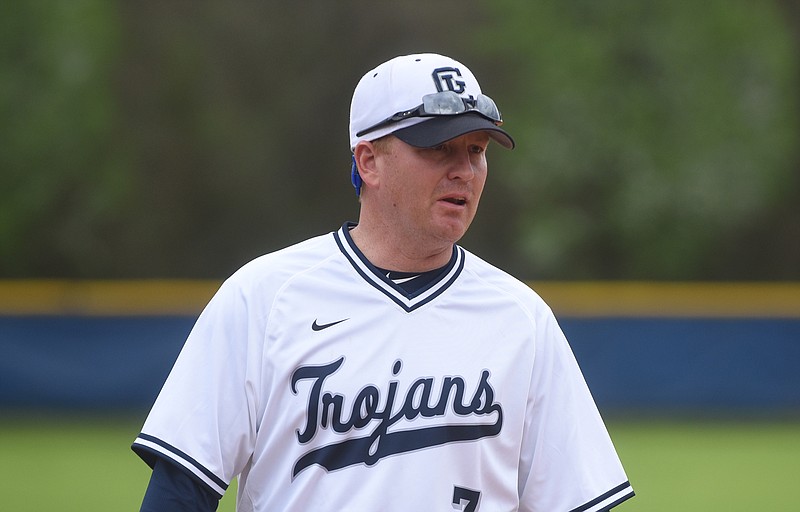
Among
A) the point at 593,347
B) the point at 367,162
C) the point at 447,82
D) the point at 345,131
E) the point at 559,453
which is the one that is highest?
the point at 345,131

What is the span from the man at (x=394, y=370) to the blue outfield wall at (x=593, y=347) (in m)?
8.65

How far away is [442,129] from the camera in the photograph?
2.65 m

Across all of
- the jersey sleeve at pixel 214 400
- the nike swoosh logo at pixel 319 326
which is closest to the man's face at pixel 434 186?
the nike swoosh logo at pixel 319 326

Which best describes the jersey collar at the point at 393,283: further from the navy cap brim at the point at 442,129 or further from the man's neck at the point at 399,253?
the navy cap brim at the point at 442,129

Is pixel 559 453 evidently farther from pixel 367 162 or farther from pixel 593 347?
pixel 593 347

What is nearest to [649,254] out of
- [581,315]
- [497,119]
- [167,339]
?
[581,315]

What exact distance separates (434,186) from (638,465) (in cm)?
715

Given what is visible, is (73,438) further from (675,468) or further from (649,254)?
(649,254)

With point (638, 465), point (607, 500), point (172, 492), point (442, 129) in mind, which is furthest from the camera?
point (638, 465)

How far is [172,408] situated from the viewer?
261 cm

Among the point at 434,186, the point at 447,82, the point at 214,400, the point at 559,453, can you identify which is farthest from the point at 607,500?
the point at 447,82

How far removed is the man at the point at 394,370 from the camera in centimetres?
259

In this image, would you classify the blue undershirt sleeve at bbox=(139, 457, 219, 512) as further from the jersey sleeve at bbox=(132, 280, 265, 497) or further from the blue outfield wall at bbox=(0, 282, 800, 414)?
the blue outfield wall at bbox=(0, 282, 800, 414)

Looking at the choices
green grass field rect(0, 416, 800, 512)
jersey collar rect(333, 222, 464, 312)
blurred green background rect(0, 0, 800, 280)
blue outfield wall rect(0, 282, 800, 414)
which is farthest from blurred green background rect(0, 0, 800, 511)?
jersey collar rect(333, 222, 464, 312)
